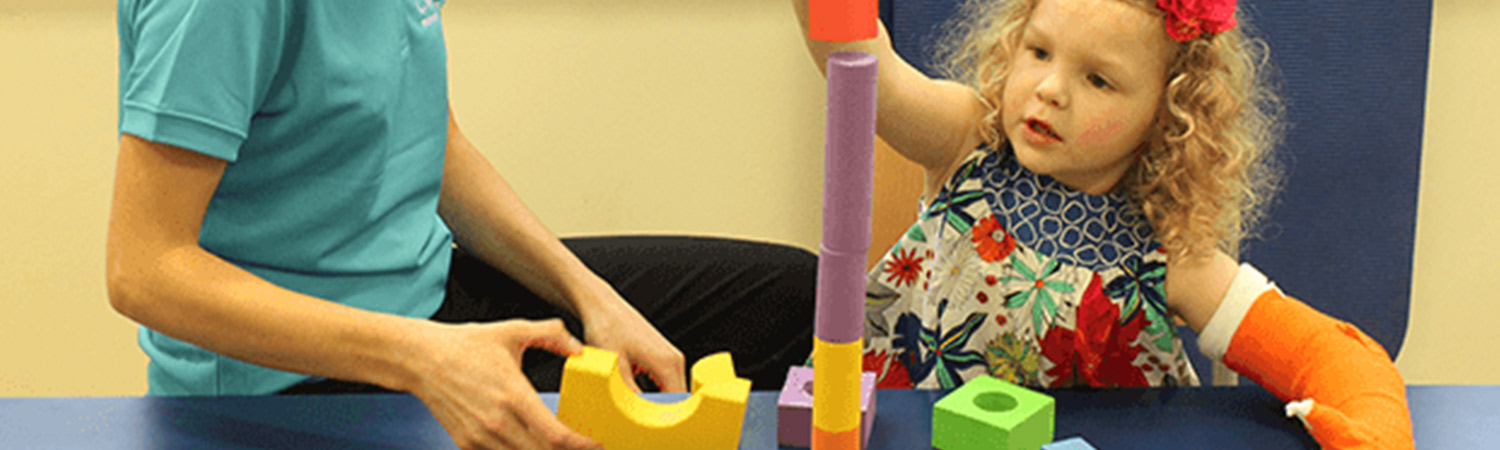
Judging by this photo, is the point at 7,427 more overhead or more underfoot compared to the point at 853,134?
more underfoot

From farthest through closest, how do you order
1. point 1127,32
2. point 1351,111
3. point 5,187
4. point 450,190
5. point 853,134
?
point 5,187, point 1351,111, point 450,190, point 1127,32, point 853,134

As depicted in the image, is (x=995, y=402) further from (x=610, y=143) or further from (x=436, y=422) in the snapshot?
(x=610, y=143)

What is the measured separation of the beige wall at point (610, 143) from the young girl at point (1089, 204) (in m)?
0.74

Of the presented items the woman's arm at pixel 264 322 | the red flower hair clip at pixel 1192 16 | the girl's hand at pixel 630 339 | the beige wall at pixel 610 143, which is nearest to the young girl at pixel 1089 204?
the red flower hair clip at pixel 1192 16

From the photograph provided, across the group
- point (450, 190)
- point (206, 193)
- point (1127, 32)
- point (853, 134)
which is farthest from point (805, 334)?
point (853, 134)

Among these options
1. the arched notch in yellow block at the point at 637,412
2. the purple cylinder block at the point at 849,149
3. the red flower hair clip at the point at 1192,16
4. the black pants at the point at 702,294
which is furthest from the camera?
the black pants at the point at 702,294

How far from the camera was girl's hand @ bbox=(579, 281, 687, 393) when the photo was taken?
925 millimetres

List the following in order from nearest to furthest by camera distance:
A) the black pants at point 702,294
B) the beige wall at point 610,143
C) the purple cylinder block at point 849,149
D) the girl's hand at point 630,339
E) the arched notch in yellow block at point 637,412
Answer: the purple cylinder block at point 849,149
the arched notch in yellow block at point 637,412
the girl's hand at point 630,339
the black pants at point 702,294
the beige wall at point 610,143

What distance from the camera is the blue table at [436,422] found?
2.13 feet

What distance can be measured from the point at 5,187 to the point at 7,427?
1053mm

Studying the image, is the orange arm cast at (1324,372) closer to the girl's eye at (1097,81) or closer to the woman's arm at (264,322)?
the girl's eye at (1097,81)

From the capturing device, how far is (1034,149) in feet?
2.60

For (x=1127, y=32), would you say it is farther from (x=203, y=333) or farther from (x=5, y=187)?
(x=5, y=187)

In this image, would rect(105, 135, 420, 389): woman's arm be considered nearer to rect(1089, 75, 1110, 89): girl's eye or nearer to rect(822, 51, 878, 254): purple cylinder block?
rect(822, 51, 878, 254): purple cylinder block
